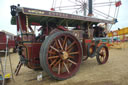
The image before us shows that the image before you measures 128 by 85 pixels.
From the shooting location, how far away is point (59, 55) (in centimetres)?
336

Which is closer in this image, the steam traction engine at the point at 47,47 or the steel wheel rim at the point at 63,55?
the steam traction engine at the point at 47,47

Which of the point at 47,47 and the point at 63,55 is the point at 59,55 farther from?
the point at 47,47

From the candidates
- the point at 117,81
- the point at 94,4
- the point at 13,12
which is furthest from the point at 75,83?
the point at 94,4

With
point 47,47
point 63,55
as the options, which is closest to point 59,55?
point 63,55

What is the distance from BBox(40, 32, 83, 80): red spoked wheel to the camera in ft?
9.74

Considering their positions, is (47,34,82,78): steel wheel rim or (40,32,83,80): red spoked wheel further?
(47,34,82,78): steel wheel rim

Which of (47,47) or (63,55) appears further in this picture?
(63,55)

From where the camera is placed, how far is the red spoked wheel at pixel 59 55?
117 inches

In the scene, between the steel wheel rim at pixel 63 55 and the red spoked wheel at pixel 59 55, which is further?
the steel wheel rim at pixel 63 55

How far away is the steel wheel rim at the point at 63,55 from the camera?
3306mm

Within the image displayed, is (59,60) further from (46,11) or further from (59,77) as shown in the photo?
(46,11)

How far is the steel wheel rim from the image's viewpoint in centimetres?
331

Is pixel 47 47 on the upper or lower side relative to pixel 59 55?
upper

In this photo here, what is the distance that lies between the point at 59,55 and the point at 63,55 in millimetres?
133
